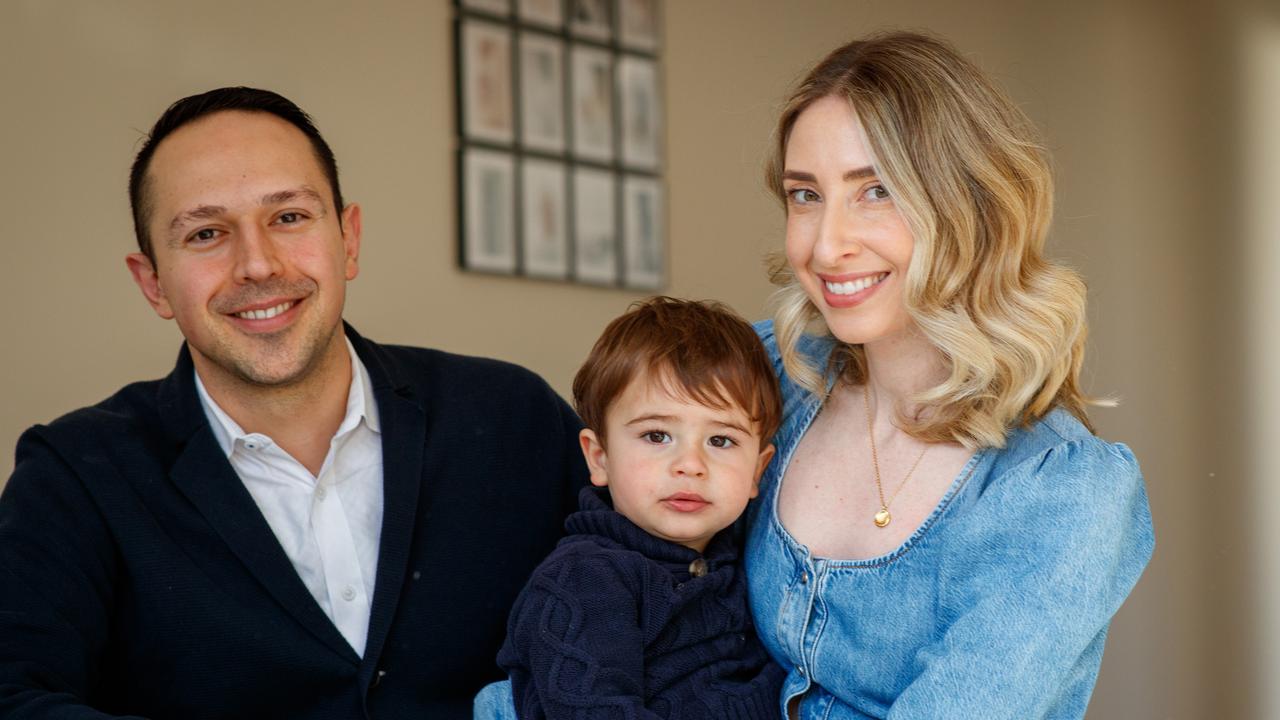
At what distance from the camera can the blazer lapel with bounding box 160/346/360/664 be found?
202cm

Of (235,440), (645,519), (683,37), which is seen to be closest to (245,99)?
(235,440)

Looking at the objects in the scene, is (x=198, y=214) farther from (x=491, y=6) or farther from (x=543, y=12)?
(x=543, y=12)

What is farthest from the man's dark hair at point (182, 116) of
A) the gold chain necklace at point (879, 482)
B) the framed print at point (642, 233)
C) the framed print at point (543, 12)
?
the framed print at point (642, 233)

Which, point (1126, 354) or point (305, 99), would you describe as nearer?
point (305, 99)

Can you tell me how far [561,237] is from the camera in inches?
172

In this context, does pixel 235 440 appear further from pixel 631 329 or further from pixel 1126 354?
pixel 1126 354

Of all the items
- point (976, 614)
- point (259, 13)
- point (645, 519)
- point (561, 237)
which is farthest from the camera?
point (561, 237)

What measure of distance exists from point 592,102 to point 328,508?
2.60 meters

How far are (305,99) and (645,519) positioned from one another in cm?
224

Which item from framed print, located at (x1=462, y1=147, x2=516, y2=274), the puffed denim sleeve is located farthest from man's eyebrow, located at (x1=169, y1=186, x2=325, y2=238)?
framed print, located at (x1=462, y1=147, x2=516, y2=274)

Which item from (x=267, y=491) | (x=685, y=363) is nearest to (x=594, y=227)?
(x=267, y=491)

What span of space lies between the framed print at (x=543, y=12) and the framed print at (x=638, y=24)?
267mm

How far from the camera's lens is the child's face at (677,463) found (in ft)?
6.33

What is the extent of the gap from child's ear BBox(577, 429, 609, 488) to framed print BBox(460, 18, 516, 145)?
222cm
